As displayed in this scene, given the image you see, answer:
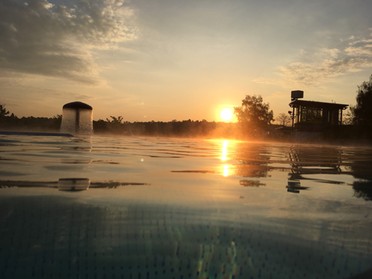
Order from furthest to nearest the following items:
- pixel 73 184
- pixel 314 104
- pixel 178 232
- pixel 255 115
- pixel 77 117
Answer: pixel 255 115 < pixel 314 104 < pixel 77 117 < pixel 73 184 < pixel 178 232

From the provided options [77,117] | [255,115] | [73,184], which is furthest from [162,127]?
[73,184]

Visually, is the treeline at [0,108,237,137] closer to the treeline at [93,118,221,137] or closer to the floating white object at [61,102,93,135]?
the treeline at [93,118,221,137]

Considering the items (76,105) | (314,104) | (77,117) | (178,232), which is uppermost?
(314,104)

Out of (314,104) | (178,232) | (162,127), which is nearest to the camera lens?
(178,232)

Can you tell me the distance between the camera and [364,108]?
30391 mm

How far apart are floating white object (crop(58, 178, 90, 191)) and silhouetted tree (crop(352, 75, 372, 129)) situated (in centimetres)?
3099

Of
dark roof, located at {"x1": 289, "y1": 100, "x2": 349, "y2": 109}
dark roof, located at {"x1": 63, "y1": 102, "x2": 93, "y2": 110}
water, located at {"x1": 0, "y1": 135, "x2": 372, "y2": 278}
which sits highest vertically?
dark roof, located at {"x1": 289, "y1": 100, "x2": 349, "y2": 109}

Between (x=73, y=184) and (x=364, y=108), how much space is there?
32104 mm

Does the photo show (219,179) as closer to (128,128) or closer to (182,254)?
(182,254)

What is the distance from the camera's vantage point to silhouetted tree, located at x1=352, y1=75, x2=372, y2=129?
29.9 metres

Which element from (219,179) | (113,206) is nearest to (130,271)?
(113,206)

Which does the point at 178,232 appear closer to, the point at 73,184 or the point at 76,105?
the point at 73,184

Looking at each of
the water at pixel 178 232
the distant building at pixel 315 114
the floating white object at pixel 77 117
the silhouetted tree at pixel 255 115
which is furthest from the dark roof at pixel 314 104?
the water at pixel 178 232

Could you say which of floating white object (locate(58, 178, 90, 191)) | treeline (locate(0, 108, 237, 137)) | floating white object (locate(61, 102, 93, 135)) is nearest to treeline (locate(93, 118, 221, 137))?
treeline (locate(0, 108, 237, 137))
